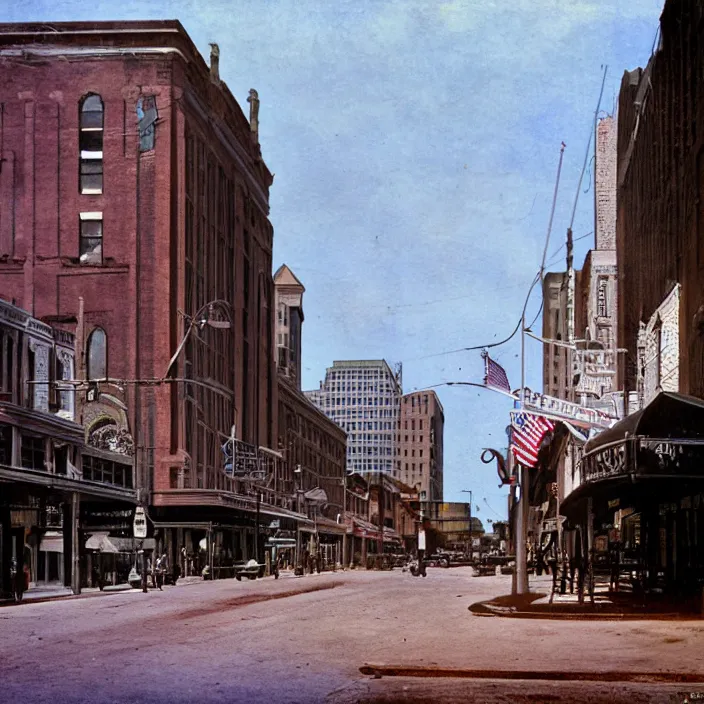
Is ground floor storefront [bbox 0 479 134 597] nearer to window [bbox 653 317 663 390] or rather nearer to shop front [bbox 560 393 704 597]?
shop front [bbox 560 393 704 597]

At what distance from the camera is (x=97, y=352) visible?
236 ft

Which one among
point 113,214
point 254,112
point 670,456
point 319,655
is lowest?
point 319,655

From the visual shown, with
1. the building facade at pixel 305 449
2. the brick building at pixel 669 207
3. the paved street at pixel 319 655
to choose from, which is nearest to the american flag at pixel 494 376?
the brick building at pixel 669 207

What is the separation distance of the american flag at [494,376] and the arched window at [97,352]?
124 feet

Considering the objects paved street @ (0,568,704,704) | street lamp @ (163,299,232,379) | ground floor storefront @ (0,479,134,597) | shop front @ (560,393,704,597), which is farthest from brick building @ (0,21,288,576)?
paved street @ (0,568,704,704)

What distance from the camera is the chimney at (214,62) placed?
3344 inches

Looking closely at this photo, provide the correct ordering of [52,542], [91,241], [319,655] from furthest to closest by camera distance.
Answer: [91,241]
[52,542]
[319,655]

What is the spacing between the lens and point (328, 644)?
20.7 m

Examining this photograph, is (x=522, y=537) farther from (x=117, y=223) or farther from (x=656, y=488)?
(x=117, y=223)

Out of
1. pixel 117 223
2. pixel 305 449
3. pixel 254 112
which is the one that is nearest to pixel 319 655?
pixel 117 223

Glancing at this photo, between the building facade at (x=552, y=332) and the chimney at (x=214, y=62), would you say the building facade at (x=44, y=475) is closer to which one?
the chimney at (x=214, y=62)

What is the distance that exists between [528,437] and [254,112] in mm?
70562

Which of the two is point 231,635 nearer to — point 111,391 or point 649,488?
point 649,488

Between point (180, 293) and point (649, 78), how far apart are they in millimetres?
37197
